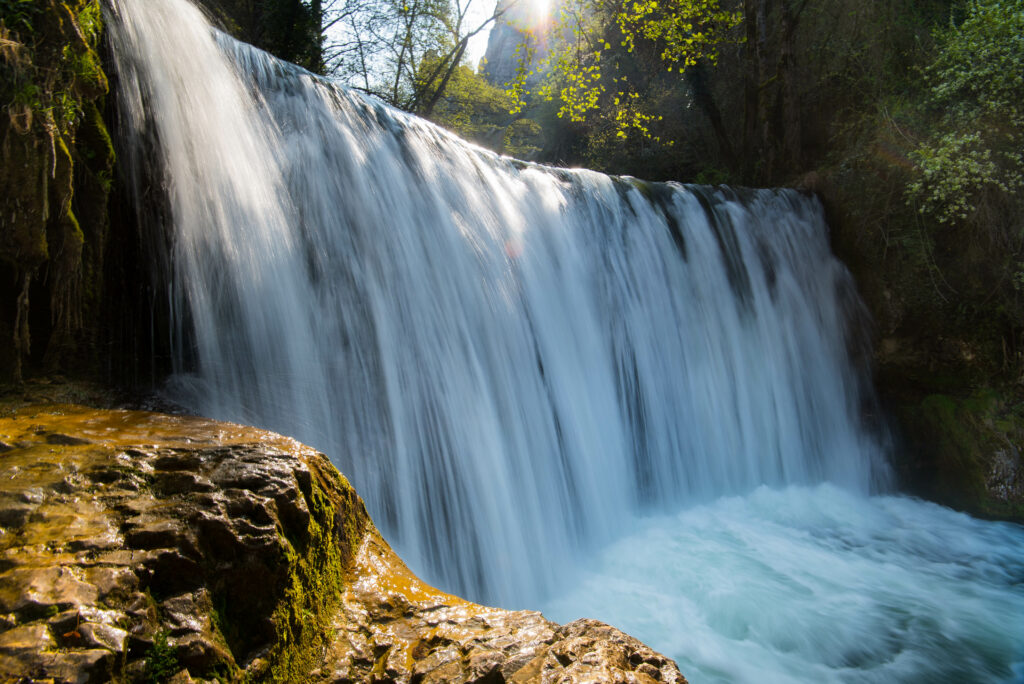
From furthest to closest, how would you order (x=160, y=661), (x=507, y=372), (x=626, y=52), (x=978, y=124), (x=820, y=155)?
(x=626, y=52) < (x=820, y=155) < (x=978, y=124) < (x=507, y=372) < (x=160, y=661)

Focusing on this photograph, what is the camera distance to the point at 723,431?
7410 millimetres

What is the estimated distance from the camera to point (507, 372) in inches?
204

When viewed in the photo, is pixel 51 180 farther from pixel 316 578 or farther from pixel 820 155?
pixel 820 155

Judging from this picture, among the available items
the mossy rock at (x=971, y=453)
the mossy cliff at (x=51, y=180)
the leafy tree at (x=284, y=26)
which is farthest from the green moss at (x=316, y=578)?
the leafy tree at (x=284, y=26)

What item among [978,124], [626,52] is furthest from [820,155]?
[626,52]

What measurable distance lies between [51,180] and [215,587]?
2.35 meters

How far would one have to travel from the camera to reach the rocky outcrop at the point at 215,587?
1.41m

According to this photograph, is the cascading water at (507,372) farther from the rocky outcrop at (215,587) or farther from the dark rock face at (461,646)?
the dark rock face at (461,646)

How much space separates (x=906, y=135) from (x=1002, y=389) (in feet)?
12.8

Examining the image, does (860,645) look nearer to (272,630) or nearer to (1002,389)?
(272,630)

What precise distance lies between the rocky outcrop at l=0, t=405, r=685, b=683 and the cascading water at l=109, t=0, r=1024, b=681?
1.56m

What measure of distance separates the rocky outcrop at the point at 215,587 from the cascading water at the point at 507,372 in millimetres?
1562

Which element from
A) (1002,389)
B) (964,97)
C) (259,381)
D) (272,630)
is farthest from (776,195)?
(272,630)

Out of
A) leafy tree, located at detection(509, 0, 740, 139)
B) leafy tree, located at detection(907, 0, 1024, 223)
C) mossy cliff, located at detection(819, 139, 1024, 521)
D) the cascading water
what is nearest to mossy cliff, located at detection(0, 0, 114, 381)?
the cascading water
